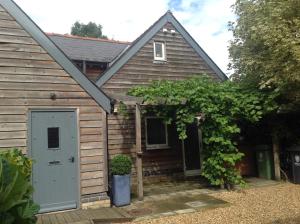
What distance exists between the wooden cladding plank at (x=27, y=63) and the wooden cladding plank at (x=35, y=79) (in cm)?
26

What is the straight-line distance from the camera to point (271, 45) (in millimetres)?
9953

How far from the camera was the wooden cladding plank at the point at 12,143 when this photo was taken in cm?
740

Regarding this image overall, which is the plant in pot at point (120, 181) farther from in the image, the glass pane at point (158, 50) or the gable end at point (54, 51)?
the glass pane at point (158, 50)

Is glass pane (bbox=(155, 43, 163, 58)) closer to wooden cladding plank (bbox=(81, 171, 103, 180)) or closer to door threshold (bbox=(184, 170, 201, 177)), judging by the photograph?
door threshold (bbox=(184, 170, 201, 177))

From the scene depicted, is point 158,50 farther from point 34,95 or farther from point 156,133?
point 34,95

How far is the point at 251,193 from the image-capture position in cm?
955

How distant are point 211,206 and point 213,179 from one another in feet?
6.46

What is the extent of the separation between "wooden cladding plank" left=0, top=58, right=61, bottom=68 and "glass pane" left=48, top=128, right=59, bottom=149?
1.53 m

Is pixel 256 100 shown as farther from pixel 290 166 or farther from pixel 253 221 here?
pixel 253 221

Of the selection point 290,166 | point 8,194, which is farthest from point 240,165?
point 8,194

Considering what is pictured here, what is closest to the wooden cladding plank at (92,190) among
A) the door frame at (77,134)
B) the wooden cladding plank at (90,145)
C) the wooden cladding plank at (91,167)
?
the door frame at (77,134)

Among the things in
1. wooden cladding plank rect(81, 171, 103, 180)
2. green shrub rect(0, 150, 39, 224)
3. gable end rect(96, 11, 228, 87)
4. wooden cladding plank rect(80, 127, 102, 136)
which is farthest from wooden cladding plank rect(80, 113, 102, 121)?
green shrub rect(0, 150, 39, 224)

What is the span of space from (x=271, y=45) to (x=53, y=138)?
679 centimetres

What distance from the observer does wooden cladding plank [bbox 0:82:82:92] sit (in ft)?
24.9
